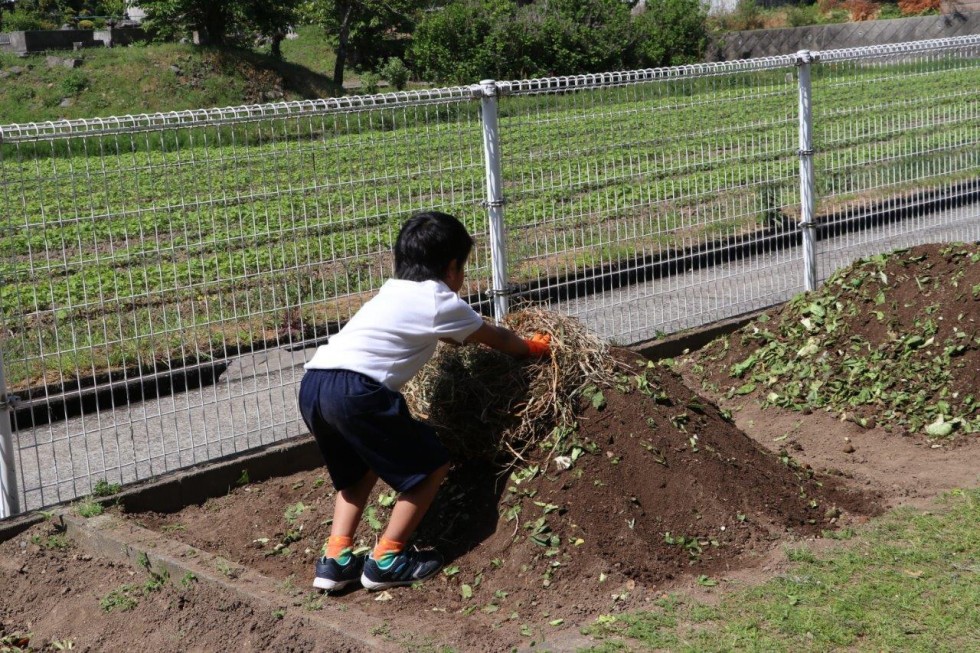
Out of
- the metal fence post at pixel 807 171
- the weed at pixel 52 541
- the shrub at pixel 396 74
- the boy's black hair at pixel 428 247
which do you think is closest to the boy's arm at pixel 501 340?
the boy's black hair at pixel 428 247

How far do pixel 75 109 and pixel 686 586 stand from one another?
3011 centimetres

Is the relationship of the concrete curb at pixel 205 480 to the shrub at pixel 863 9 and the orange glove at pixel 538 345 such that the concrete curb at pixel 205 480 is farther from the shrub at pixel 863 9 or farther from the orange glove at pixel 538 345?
the shrub at pixel 863 9

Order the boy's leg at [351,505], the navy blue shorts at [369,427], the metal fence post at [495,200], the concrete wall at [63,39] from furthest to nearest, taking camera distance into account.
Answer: the concrete wall at [63,39] → the metal fence post at [495,200] → the boy's leg at [351,505] → the navy blue shorts at [369,427]

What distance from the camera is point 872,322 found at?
748 centimetres

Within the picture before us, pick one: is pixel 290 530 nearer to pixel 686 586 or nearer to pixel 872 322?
pixel 686 586

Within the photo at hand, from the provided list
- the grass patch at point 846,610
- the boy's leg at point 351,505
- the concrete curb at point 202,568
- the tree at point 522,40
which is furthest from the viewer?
the tree at point 522,40

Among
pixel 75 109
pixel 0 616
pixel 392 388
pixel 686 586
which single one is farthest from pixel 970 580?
pixel 75 109

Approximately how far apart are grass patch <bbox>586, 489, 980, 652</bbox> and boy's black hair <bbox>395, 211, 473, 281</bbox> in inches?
61.5

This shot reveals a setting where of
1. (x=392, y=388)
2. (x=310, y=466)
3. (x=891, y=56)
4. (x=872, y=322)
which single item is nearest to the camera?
(x=392, y=388)

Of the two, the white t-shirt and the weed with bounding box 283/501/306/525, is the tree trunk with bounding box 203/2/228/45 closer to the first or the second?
the weed with bounding box 283/501/306/525

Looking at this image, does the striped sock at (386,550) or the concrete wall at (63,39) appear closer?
the striped sock at (386,550)

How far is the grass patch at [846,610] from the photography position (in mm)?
4055

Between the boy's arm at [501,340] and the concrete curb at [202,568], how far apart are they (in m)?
1.22

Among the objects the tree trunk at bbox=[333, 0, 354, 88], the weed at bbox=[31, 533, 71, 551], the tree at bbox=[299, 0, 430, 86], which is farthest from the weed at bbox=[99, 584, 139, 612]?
the tree at bbox=[299, 0, 430, 86]
